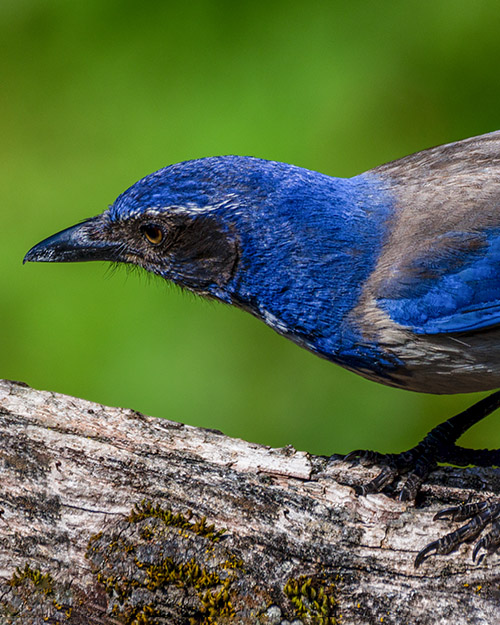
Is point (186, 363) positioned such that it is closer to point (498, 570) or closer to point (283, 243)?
point (283, 243)

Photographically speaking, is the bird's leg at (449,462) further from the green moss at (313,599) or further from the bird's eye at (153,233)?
the bird's eye at (153,233)

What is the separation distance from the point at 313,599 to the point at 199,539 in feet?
1.81

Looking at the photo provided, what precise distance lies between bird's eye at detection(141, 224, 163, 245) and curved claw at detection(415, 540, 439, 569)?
209 cm

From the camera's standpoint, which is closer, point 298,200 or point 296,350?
point 298,200

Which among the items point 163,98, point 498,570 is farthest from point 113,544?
point 163,98

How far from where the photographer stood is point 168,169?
14.7 feet

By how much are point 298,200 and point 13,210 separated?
10.00ft

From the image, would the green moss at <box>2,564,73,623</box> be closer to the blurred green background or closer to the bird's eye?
the bird's eye

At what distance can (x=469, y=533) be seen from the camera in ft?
12.9

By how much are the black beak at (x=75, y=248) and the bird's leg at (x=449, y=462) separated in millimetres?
1839

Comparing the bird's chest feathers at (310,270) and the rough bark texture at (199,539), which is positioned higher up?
the bird's chest feathers at (310,270)

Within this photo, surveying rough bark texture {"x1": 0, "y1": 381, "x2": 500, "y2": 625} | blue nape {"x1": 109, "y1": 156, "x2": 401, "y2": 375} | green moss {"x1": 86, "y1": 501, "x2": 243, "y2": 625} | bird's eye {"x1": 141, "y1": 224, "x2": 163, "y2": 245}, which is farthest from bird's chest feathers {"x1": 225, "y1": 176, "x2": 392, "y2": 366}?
green moss {"x1": 86, "y1": 501, "x2": 243, "y2": 625}

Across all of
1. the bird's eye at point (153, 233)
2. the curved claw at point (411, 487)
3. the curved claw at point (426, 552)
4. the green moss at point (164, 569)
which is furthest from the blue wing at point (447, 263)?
the green moss at point (164, 569)

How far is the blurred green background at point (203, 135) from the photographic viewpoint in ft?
20.4
